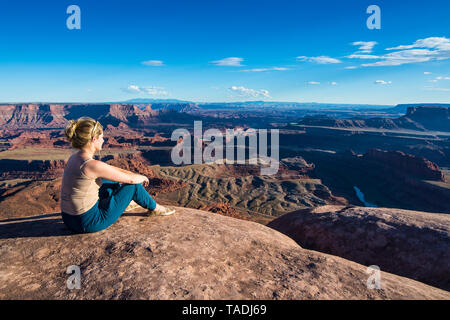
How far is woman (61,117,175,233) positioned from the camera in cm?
389

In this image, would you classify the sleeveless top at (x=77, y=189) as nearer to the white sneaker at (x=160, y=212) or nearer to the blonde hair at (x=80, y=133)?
the blonde hair at (x=80, y=133)

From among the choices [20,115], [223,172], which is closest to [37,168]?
[223,172]

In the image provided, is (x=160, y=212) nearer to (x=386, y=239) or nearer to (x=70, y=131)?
(x=70, y=131)

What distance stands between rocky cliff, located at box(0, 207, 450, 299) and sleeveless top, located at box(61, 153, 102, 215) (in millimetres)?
802

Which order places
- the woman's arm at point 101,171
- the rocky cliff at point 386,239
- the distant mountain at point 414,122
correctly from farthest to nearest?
1. the distant mountain at point 414,122
2. the rocky cliff at point 386,239
3. the woman's arm at point 101,171

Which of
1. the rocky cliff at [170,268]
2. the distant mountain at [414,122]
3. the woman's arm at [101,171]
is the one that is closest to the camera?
the rocky cliff at [170,268]

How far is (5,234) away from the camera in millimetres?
Answer: 4836

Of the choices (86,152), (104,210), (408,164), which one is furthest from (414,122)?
(86,152)

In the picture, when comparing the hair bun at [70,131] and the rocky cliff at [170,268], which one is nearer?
the rocky cliff at [170,268]

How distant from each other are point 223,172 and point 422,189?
5082 cm

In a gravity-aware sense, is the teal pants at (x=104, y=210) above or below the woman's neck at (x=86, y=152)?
below

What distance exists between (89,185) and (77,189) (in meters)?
0.19

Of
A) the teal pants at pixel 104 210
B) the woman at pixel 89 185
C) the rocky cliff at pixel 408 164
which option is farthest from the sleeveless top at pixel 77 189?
the rocky cliff at pixel 408 164

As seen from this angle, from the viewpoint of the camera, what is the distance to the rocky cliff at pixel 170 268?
10.5 feet
